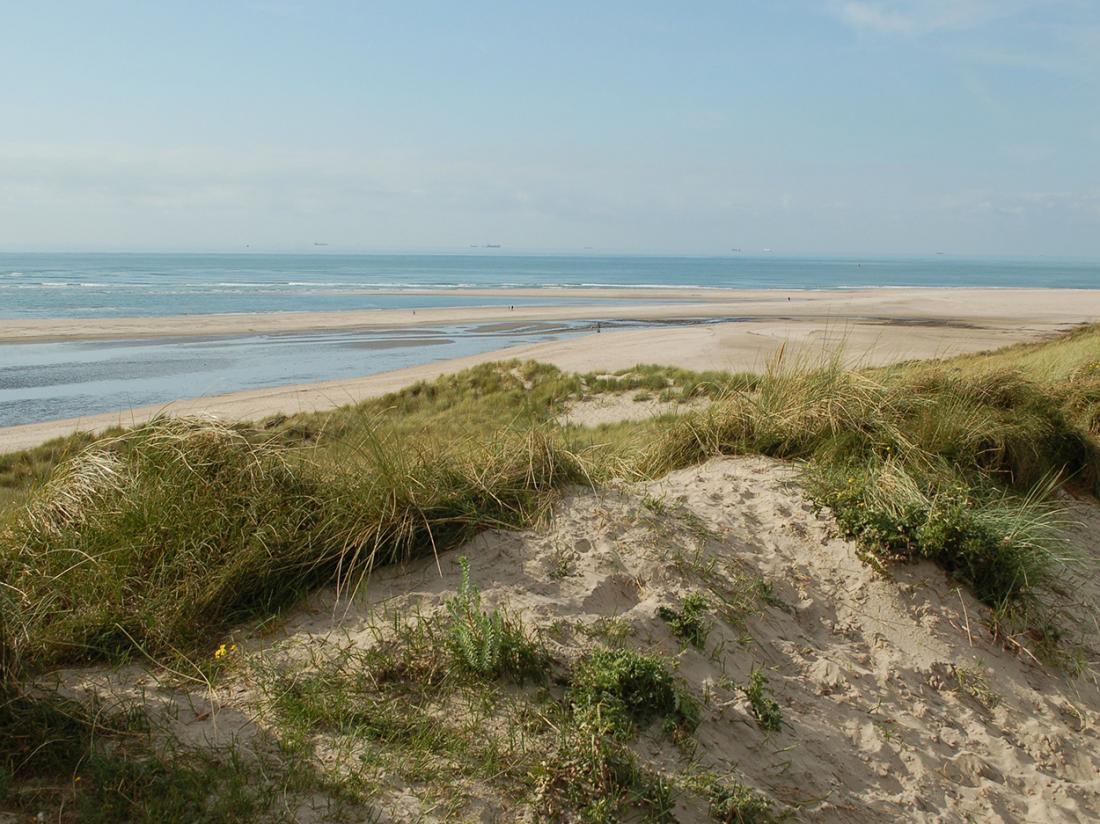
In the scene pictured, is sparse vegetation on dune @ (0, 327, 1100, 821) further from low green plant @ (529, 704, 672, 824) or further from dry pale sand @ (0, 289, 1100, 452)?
dry pale sand @ (0, 289, 1100, 452)

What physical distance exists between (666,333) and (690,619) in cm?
3080

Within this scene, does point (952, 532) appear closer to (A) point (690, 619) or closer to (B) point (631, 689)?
(A) point (690, 619)

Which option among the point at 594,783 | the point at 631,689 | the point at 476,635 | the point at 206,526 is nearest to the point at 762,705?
the point at 631,689

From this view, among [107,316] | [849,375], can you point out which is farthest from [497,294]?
[849,375]

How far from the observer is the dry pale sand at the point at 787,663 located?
3732 mm

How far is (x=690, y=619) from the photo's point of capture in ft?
14.5

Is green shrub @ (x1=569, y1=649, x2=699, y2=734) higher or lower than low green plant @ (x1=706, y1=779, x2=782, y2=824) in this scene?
higher

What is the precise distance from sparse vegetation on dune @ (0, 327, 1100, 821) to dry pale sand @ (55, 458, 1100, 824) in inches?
4.9

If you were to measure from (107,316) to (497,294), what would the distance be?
31889 mm

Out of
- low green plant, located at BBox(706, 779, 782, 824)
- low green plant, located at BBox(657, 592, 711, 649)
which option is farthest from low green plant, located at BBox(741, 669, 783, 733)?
low green plant, located at BBox(706, 779, 782, 824)

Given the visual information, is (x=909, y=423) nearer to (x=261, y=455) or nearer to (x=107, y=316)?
(x=261, y=455)

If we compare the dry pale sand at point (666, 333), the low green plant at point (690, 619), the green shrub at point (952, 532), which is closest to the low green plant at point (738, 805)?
the low green plant at point (690, 619)

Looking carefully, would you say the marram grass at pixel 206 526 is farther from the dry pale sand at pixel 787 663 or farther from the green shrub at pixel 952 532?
the green shrub at pixel 952 532

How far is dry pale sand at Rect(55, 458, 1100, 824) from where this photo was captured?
3732 millimetres
